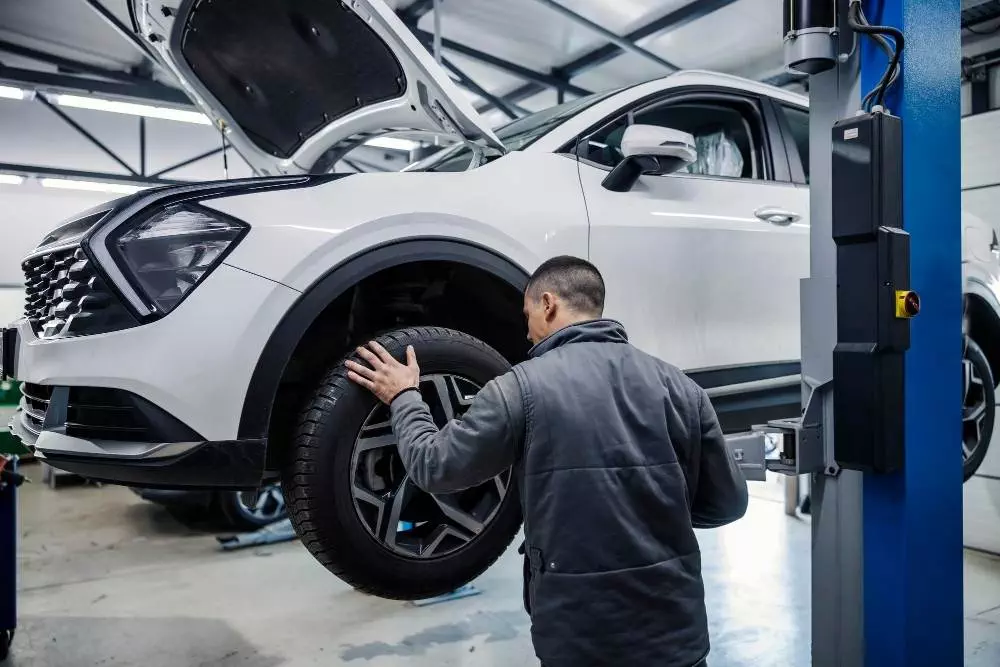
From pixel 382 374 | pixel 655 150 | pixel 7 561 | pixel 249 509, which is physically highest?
pixel 655 150

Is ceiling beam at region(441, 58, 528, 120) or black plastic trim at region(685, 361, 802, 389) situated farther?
ceiling beam at region(441, 58, 528, 120)

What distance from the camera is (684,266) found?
2.29 meters

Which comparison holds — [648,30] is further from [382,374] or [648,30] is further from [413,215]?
[382,374]

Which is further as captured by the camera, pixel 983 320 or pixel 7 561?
pixel 983 320

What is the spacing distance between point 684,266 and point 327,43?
3.83ft

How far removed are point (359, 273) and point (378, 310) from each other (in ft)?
0.89

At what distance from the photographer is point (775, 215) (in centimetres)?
257

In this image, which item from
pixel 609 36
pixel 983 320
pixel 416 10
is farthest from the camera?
pixel 609 36

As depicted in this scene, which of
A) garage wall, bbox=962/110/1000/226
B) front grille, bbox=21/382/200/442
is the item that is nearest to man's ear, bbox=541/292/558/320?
front grille, bbox=21/382/200/442

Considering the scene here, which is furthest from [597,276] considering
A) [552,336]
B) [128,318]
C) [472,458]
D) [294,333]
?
[128,318]

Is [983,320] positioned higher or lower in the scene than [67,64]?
lower

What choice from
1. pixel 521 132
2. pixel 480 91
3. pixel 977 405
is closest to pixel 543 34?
pixel 480 91

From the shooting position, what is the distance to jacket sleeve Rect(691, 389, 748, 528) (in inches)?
65.1

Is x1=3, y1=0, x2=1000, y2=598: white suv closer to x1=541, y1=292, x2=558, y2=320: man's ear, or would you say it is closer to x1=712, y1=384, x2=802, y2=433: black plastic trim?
x1=712, y1=384, x2=802, y2=433: black plastic trim
